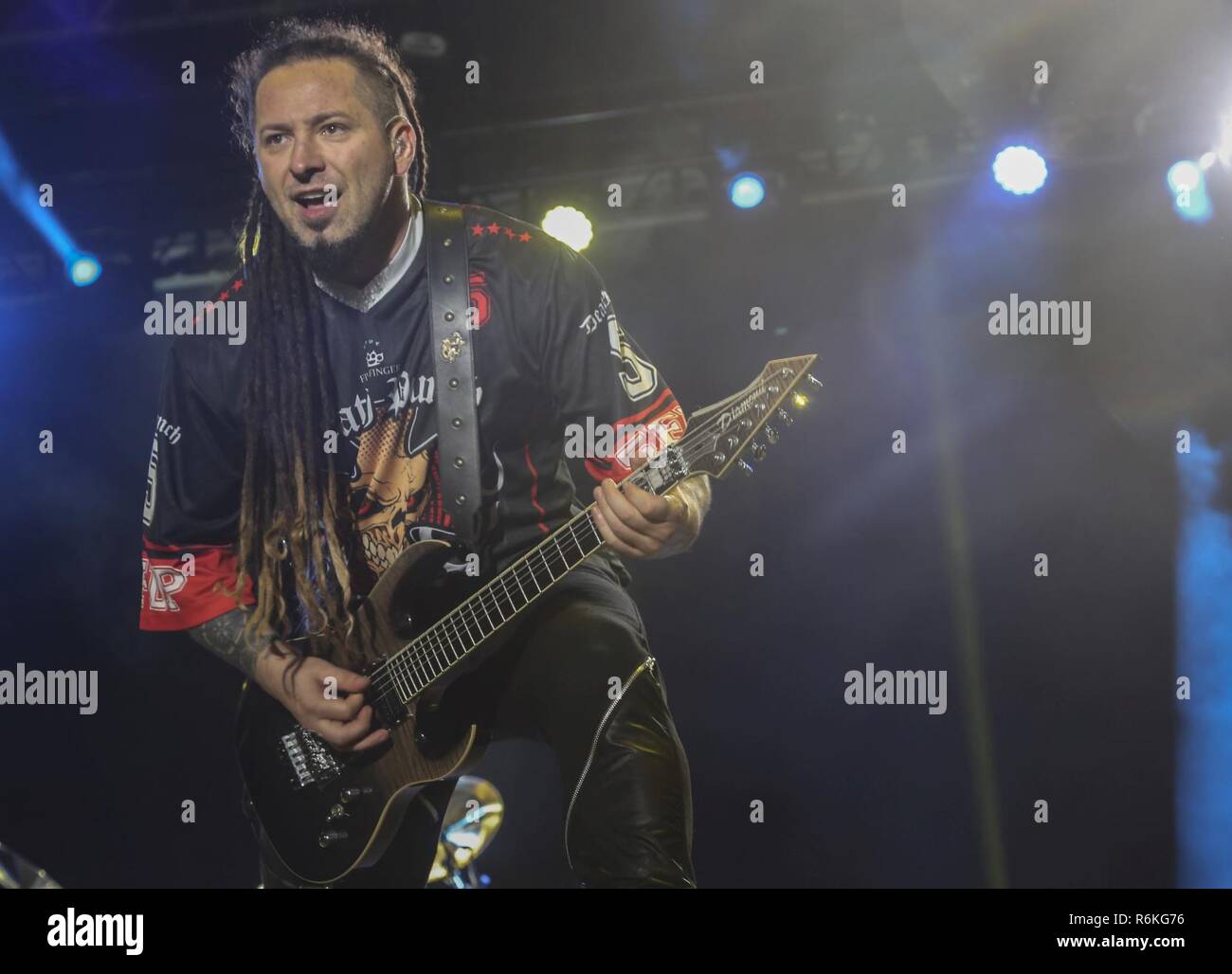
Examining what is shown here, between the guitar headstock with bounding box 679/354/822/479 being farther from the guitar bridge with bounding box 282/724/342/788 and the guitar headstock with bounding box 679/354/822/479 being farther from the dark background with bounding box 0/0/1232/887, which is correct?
the guitar bridge with bounding box 282/724/342/788

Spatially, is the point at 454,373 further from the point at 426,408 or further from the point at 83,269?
the point at 83,269

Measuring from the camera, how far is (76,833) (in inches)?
109

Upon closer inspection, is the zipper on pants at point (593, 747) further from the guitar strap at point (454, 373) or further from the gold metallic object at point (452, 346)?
the gold metallic object at point (452, 346)

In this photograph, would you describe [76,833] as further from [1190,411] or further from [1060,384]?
[1190,411]

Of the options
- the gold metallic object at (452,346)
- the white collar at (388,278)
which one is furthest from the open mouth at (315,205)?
the gold metallic object at (452,346)

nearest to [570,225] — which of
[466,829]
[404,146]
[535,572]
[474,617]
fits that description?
[404,146]

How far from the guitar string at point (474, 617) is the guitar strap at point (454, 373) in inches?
5.6

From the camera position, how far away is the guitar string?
8.09 ft

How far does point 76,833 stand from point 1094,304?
116 inches

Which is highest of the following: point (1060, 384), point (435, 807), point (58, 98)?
point (58, 98)

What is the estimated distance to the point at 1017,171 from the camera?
8.98 ft

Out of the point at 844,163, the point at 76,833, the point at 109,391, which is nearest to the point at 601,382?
the point at 844,163

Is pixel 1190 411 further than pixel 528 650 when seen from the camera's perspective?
Yes

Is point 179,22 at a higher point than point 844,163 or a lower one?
higher
